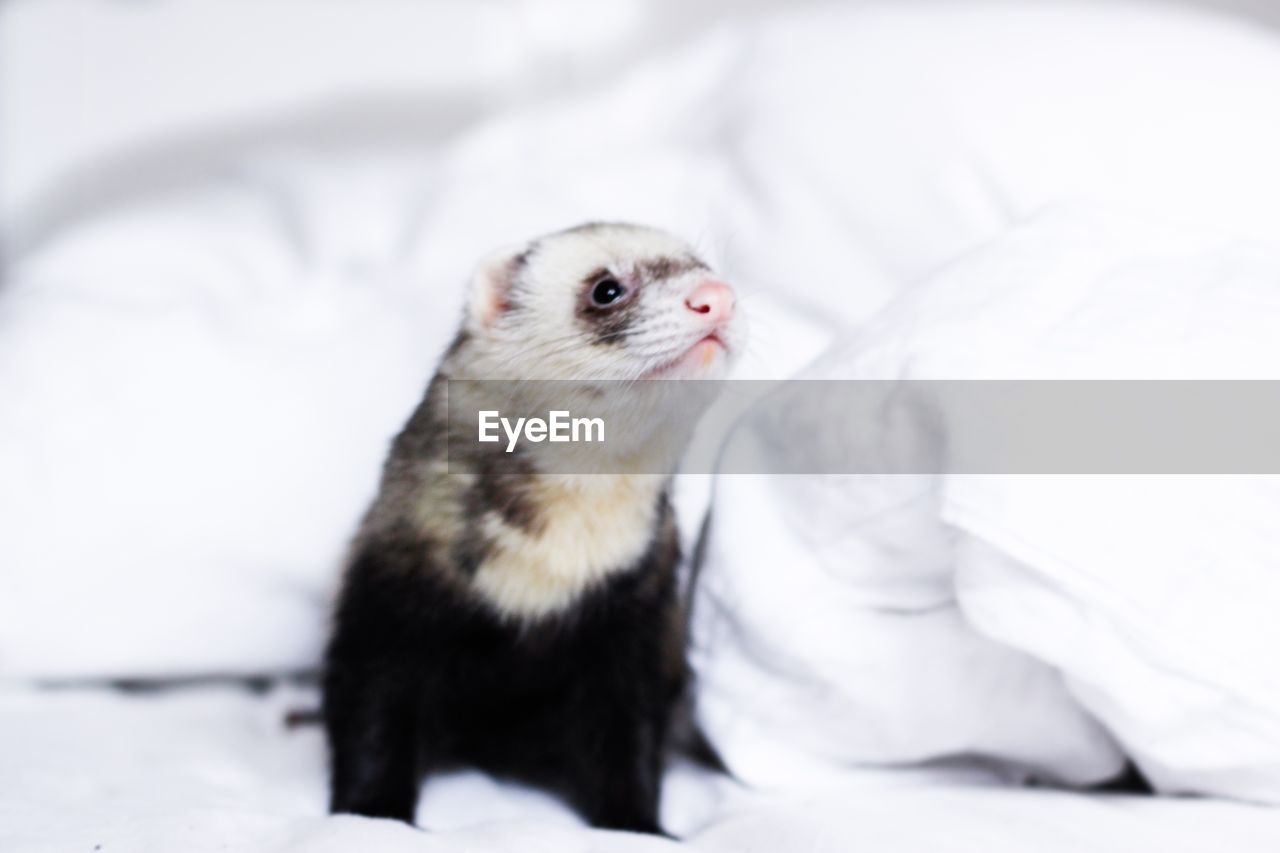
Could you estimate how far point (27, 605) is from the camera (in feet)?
3.62

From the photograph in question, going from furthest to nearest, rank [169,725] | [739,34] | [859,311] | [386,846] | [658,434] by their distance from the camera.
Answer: [739,34] < [859,311] < [169,725] < [658,434] < [386,846]

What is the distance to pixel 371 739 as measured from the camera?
893 millimetres

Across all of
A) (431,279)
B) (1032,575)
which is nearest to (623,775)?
(1032,575)

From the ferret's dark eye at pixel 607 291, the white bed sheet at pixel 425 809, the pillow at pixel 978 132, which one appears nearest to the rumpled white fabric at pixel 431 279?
the pillow at pixel 978 132

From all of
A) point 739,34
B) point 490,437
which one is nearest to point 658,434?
point 490,437

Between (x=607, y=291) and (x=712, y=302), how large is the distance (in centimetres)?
11

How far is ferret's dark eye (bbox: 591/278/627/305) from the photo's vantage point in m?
0.91

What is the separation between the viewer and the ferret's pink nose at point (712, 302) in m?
0.84

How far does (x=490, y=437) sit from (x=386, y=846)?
320 millimetres

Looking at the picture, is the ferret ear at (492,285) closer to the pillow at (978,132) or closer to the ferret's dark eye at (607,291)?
the ferret's dark eye at (607,291)

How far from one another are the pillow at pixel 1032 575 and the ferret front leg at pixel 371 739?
271 mm

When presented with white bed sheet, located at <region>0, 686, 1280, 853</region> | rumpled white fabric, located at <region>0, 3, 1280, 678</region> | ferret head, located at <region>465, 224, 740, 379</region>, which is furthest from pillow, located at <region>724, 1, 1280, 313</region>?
white bed sheet, located at <region>0, 686, 1280, 853</region>

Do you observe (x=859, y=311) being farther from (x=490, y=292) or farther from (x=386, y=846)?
(x=386, y=846)

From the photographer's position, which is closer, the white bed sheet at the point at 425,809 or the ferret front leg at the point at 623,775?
the white bed sheet at the point at 425,809
